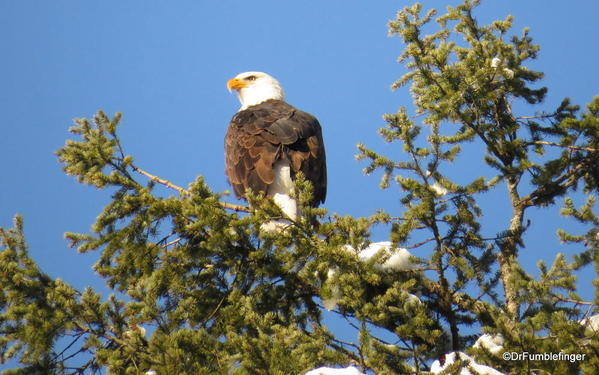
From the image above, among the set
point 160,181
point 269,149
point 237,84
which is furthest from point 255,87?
point 160,181

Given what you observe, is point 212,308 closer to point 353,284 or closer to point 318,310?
point 318,310

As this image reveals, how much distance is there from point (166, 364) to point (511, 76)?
10.9 ft

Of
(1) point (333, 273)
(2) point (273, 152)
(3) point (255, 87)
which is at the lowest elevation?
(1) point (333, 273)

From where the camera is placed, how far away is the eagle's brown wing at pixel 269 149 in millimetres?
7273

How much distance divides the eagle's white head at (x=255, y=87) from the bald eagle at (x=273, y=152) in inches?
56.1

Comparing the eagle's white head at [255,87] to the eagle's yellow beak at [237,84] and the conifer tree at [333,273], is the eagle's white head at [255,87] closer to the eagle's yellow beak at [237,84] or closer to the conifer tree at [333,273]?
the eagle's yellow beak at [237,84]

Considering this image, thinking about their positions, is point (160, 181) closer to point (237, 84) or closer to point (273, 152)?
point (273, 152)

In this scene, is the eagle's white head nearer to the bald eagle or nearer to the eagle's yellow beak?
the eagle's yellow beak

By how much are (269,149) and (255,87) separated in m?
2.71

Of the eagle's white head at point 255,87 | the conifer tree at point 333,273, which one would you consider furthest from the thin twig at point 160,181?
the eagle's white head at point 255,87

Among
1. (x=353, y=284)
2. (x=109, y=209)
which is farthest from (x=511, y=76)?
(x=109, y=209)

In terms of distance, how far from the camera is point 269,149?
736cm

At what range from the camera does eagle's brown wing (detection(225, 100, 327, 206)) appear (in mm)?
7273

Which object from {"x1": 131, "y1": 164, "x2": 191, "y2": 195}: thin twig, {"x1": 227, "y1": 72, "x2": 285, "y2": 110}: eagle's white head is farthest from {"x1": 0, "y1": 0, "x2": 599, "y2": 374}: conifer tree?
{"x1": 227, "y1": 72, "x2": 285, "y2": 110}: eagle's white head
